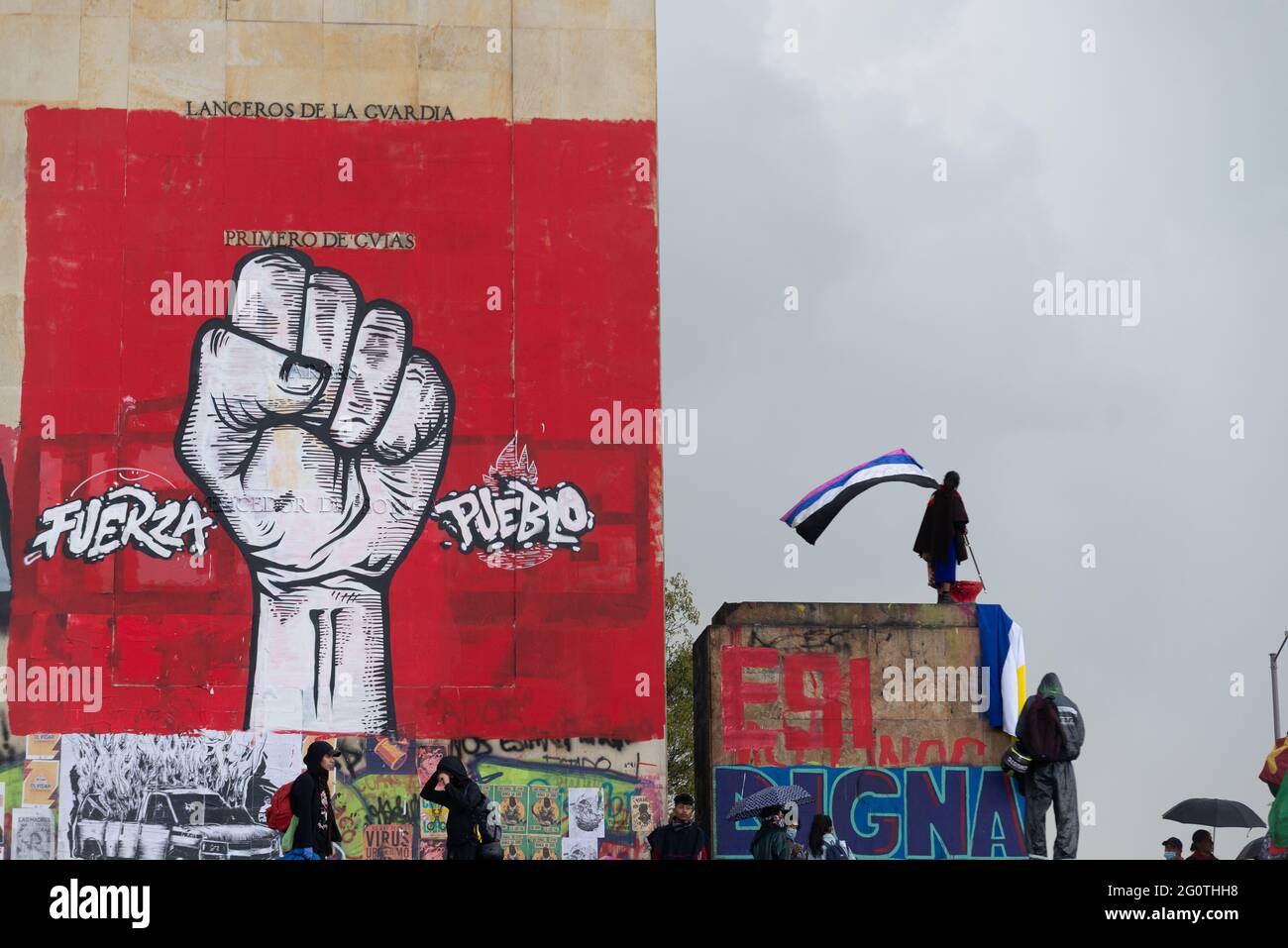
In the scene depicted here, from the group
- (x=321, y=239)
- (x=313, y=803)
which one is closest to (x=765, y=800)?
(x=313, y=803)

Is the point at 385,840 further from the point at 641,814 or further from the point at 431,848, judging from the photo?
the point at 641,814

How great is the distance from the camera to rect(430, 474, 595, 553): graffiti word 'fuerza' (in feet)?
88.6

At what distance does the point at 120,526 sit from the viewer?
26.5m

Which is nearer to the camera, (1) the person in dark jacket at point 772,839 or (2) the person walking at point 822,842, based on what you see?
(1) the person in dark jacket at point 772,839

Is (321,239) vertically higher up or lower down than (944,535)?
higher up

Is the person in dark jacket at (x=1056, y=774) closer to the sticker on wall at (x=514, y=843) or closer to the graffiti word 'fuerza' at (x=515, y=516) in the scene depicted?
the sticker on wall at (x=514, y=843)

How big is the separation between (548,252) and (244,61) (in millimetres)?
5378

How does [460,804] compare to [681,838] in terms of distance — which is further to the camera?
[681,838]

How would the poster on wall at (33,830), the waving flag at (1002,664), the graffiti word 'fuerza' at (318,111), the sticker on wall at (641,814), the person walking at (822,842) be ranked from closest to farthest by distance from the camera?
the person walking at (822,842) < the waving flag at (1002,664) < the poster on wall at (33,830) < the sticker on wall at (641,814) < the graffiti word 'fuerza' at (318,111)

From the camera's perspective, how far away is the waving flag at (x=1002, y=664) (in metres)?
23.6

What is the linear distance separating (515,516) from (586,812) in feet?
14.5

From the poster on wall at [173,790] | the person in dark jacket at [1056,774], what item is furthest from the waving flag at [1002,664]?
the poster on wall at [173,790]
